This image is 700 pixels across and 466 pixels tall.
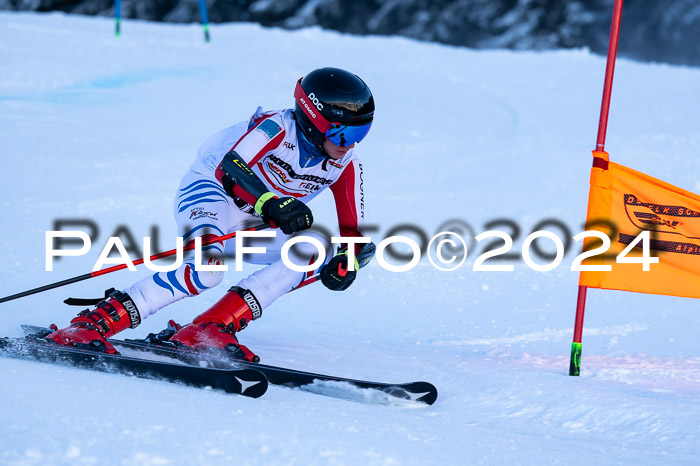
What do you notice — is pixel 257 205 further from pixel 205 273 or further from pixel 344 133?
pixel 344 133

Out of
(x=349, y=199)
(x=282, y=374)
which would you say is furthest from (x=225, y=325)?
(x=349, y=199)

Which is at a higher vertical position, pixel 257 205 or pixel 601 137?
pixel 601 137

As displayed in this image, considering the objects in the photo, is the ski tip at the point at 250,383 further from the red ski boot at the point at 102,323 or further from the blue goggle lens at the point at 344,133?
the blue goggle lens at the point at 344,133

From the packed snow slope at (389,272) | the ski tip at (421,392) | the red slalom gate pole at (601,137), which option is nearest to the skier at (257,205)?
the packed snow slope at (389,272)

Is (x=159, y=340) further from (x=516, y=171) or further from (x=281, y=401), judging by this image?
(x=516, y=171)

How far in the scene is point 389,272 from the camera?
605cm

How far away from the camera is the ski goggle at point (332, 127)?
3604mm

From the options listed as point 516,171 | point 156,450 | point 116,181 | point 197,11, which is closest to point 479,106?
point 516,171

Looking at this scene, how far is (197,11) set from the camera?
91.6ft

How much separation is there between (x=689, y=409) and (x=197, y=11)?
2653 centimetres

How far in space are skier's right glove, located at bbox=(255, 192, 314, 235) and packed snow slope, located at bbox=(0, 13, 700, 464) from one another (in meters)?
0.66

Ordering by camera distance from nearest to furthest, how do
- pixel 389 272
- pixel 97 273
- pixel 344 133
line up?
pixel 344 133 → pixel 97 273 → pixel 389 272

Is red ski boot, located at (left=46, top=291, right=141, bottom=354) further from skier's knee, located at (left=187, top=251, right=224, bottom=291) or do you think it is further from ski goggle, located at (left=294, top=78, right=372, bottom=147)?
ski goggle, located at (left=294, top=78, right=372, bottom=147)

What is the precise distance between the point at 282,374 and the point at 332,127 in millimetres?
1054
